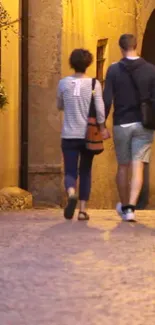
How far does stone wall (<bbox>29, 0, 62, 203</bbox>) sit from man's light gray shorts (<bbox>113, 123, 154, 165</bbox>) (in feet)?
15.4

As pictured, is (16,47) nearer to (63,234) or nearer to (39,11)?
(39,11)

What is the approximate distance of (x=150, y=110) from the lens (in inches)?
333

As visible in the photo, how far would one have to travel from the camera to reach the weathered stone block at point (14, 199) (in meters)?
11.5

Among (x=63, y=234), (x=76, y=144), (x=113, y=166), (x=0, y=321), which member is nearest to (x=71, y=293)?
(x=0, y=321)

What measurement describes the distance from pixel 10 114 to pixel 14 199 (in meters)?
1.53

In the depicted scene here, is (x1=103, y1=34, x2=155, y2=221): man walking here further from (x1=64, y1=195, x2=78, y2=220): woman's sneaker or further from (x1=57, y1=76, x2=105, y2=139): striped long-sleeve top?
(x1=64, y1=195, x2=78, y2=220): woman's sneaker

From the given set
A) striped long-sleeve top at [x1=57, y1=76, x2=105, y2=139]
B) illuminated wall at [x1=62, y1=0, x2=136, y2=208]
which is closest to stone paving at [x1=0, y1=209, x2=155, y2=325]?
striped long-sleeve top at [x1=57, y1=76, x2=105, y2=139]

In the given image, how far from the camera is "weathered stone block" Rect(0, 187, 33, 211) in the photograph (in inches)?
452

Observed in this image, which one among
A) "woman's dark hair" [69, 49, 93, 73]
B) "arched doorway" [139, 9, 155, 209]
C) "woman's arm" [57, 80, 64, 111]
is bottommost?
"arched doorway" [139, 9, 155, 209]

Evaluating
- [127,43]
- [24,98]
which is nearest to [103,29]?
[24,98]

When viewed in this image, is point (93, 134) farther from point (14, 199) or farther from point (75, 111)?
point (14, 199)

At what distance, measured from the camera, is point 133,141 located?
8.62m

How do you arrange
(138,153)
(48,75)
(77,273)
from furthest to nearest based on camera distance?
(48,75) → (138,153) → (77,273)

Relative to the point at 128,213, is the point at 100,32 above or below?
above
